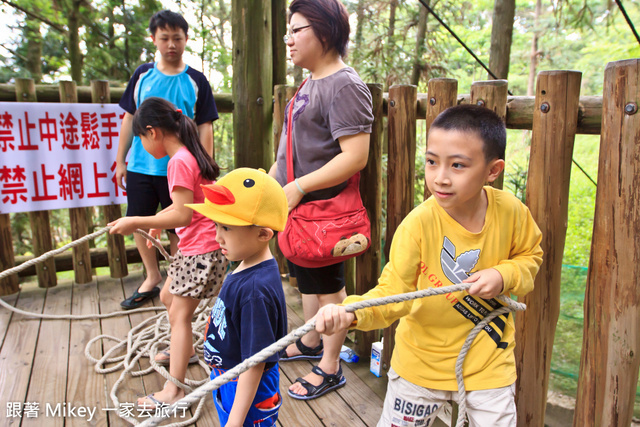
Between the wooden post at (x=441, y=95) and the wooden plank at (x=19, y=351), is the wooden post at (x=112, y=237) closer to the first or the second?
the wooden plank at (x=19, y=351)

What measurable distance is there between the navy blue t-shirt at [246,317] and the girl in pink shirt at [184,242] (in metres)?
0.68

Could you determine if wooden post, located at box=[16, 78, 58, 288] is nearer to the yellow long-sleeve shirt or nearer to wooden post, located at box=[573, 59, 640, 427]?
the yellow long-sleeve shirt

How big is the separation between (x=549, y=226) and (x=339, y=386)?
4.38 ft

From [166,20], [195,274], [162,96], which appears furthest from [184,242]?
[166,20]

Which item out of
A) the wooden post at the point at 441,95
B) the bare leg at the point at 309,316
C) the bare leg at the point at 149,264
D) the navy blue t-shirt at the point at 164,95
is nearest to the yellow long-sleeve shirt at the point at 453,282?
the wooden post at the point at 441,95

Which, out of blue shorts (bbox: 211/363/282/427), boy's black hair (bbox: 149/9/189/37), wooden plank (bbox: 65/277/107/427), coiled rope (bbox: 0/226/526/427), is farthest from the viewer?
boy's black hair (bbox: 149/9/189/37)

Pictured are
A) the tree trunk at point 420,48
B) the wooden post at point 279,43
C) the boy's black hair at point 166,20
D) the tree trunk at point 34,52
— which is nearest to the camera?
the boy's black hair at point 166,20

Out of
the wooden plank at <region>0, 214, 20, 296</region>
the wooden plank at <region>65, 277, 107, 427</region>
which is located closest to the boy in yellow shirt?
the wooden plank at <region>65, 277, 107, 427</region>

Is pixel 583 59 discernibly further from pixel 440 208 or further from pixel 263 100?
pixel 440 208

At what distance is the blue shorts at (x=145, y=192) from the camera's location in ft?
10.8

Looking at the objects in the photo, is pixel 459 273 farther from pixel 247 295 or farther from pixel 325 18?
pixel 325 18

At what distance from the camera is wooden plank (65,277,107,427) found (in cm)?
246

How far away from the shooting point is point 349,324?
1.38 meters

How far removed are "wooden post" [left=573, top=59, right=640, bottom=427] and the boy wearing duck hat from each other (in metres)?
1.05
